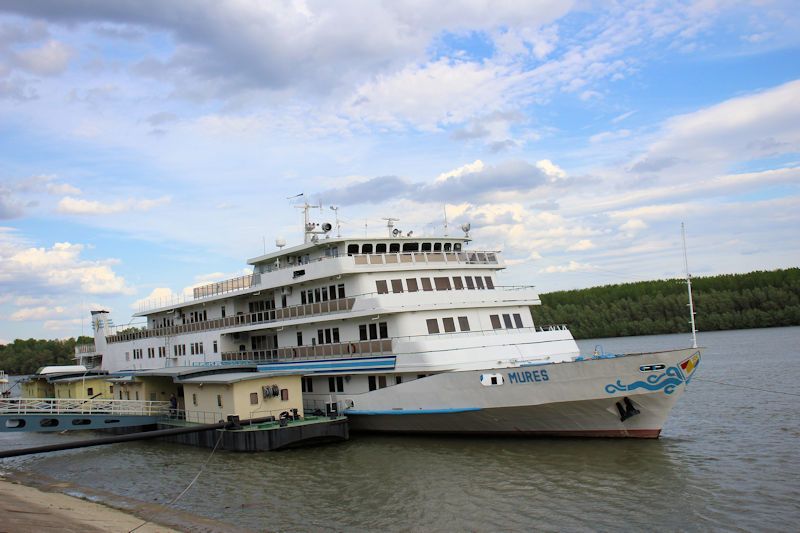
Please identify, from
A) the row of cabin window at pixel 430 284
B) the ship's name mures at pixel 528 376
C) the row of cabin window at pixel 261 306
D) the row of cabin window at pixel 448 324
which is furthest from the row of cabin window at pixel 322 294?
the ship's name mures at pixel 528 376

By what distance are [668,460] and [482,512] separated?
660 cm

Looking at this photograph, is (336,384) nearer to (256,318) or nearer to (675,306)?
(256,318)

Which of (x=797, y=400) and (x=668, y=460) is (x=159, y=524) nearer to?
(x=668, y=460)

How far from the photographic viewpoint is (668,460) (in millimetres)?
19047

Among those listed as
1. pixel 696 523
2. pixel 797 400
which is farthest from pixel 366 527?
pixel 797 400

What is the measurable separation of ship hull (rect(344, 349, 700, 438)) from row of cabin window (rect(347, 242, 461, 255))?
6280mm

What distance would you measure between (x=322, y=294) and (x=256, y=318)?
511cm

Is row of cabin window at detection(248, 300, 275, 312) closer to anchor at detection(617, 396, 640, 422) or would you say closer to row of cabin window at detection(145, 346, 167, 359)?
row of cabin window at detection(145, 346, 167, 359)

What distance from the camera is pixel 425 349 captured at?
75.1 feet

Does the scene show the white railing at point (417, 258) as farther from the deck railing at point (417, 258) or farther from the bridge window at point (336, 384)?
the bridge window at point (336, 384)

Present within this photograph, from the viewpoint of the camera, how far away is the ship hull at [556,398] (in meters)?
19.6

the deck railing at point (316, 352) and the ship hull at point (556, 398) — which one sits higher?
the deck railing at point (316, 352)

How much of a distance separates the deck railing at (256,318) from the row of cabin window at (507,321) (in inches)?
212

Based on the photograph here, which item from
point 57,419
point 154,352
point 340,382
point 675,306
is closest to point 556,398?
point 340,382
